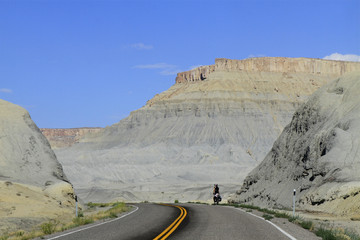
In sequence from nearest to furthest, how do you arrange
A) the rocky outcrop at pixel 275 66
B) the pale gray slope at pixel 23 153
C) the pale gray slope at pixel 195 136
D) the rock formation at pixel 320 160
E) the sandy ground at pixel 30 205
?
1. the sandy ground at pixel 30 205
2. the rock formation at pixel 320 160
3. the pale gray slope at pixel 23 153
4. the pale gray slope at pixel 195 136
5. the rocky outcrop at pixel 275 66

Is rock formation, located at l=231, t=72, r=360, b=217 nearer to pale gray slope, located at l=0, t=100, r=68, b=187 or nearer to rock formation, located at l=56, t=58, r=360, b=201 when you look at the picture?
pale gray slope, located at l=0, t=100, r=68, b=187

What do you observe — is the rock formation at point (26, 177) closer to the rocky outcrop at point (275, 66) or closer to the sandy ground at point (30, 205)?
the sandy ground at point (30, 205)

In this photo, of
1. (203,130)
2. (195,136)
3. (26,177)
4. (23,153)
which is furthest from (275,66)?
(26,177)

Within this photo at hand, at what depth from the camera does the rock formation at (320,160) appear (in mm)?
27317

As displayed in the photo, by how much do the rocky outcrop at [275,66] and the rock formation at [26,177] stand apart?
137 m

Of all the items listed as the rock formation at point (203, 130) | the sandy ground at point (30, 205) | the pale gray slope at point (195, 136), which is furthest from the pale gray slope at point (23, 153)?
the pale gray slope at point (195, 136)

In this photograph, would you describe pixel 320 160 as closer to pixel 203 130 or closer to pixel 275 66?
pixel 203 130

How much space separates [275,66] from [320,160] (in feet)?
493

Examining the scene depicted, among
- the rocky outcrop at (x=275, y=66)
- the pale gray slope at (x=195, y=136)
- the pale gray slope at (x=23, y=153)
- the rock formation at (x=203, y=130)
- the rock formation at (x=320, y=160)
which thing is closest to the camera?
the rock formation at (x=320, y=160)

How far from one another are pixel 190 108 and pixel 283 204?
125 meters

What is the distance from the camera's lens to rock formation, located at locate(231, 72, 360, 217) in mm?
27317

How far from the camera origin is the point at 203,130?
488 ft

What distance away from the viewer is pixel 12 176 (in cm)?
3616

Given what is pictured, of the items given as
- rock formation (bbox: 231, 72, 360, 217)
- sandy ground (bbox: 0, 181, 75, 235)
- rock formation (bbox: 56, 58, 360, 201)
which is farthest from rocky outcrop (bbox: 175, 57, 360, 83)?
sandy ground (bbox: 0, 181, 75, 235)
